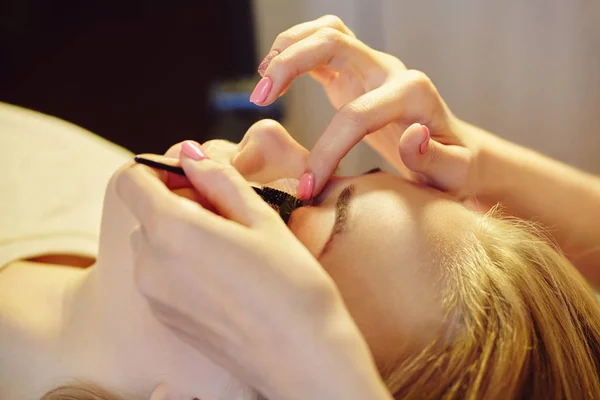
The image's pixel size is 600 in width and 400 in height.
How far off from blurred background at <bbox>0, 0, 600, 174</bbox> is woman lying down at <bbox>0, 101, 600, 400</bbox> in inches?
33.5

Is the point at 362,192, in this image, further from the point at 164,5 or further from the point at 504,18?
the point at 164,5

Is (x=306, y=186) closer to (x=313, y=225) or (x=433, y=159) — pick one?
(x=313, y=225)

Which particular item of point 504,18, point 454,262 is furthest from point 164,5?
point 454,262

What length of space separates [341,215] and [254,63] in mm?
1222

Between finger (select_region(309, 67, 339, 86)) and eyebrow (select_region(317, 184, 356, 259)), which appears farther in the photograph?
finger (select_region(309, 67, 339, 86))

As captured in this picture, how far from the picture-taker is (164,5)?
5.46 feet

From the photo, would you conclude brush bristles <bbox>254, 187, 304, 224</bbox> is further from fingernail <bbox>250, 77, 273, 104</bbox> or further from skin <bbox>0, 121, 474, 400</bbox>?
fingernail <bbox>250, 77, 273, 104</bbox>

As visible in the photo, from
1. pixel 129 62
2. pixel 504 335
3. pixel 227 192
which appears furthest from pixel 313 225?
pixel 129 62

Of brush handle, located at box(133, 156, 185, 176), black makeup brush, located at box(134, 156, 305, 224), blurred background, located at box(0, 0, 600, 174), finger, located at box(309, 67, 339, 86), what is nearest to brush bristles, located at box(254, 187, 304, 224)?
black makeup brush, located at box(134, 156, 305, 224)

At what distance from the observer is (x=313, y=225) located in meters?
0.64

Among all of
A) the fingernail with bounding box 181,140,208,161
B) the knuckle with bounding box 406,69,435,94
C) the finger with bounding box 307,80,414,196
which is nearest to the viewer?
the fingernail with bounding box 181,140,208,161

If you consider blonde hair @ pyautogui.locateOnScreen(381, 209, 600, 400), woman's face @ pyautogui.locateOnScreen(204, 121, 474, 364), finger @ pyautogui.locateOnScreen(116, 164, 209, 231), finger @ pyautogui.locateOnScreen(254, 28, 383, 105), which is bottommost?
blonde hair @ pyautogui.locateOnScreen(381, 209, 600, 400)

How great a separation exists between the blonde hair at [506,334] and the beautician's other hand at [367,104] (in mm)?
122

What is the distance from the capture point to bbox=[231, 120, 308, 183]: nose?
2.38ft
